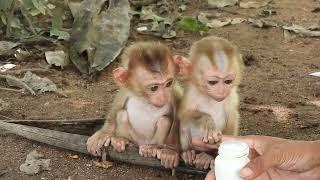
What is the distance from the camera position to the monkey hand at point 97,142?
16.1ft

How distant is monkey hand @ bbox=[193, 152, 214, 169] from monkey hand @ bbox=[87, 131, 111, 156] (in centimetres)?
68

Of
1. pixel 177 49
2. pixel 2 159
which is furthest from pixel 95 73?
pixel 2 159

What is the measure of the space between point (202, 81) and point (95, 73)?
7.27ft

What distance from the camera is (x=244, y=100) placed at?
607cm

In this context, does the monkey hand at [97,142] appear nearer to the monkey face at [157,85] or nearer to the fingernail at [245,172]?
the monkey face at [157,85]

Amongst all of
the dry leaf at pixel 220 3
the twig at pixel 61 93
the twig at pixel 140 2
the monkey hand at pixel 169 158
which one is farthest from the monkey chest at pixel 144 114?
the dry leaf at pixel 220 3

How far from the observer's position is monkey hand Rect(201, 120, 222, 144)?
4344mm

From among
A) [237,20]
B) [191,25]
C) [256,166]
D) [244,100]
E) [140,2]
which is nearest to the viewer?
[256,166]

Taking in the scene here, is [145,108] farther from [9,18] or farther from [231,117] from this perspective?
[9,18]

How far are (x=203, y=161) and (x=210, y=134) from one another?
0.31 metres

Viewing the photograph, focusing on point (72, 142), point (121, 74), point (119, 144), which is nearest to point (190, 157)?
point (119, 144)

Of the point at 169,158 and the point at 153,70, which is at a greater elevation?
the point at 153,70

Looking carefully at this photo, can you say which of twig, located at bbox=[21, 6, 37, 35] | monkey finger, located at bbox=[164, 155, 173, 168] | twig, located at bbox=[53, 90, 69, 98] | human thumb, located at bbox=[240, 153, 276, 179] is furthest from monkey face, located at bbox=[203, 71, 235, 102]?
twig, located at bbox=[21, 6, 37, 35]

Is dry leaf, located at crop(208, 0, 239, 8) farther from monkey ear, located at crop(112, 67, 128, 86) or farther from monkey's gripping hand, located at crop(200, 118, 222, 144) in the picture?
monkey's gripping hand, located at crop(200, 118, 222, 144)
